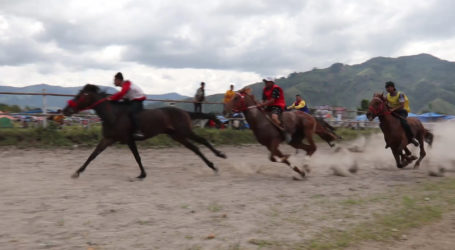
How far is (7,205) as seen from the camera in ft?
20.1

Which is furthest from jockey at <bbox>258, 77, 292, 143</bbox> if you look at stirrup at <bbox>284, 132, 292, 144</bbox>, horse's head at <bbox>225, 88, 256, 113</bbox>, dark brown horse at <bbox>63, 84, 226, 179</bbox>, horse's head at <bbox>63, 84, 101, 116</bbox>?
horse's head at <bbox>63, 84, 101, 116</bbox>

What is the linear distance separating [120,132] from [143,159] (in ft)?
10.7

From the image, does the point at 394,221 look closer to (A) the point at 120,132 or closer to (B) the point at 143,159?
(A) the point at 120,132

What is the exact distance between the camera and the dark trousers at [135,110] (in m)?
9.19

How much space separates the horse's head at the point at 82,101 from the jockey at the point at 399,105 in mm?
7703

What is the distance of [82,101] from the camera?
29.8ft

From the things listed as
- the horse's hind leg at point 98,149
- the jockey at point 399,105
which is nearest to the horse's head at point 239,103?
the horse's hind leg at point 98,149

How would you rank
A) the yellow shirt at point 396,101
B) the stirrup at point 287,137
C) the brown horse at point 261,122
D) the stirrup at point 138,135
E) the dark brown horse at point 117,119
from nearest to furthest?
the dark brown horse at point 117,119
the stirrup at point 138,135
the brown horse at point 261,122
the stirrup at point 287,137
the yellow shirt at point 396,101

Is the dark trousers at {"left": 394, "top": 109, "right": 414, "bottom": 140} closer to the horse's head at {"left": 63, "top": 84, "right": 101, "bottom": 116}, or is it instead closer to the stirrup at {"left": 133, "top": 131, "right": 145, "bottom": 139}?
the stirrup at {"left": 133, "top": 131, "right": 145, "bottom": 139}

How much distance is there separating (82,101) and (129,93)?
3.43 feet

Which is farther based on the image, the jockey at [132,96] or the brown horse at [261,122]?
the brown horse at [261,122]

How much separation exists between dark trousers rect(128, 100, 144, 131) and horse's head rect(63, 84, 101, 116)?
78 centimetres

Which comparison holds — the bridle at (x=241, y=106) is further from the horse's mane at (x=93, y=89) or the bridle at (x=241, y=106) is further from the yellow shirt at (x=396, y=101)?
the yellow shirt at (x=396, y=101)

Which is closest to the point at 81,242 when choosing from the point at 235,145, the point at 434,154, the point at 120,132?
the point at 120,132
